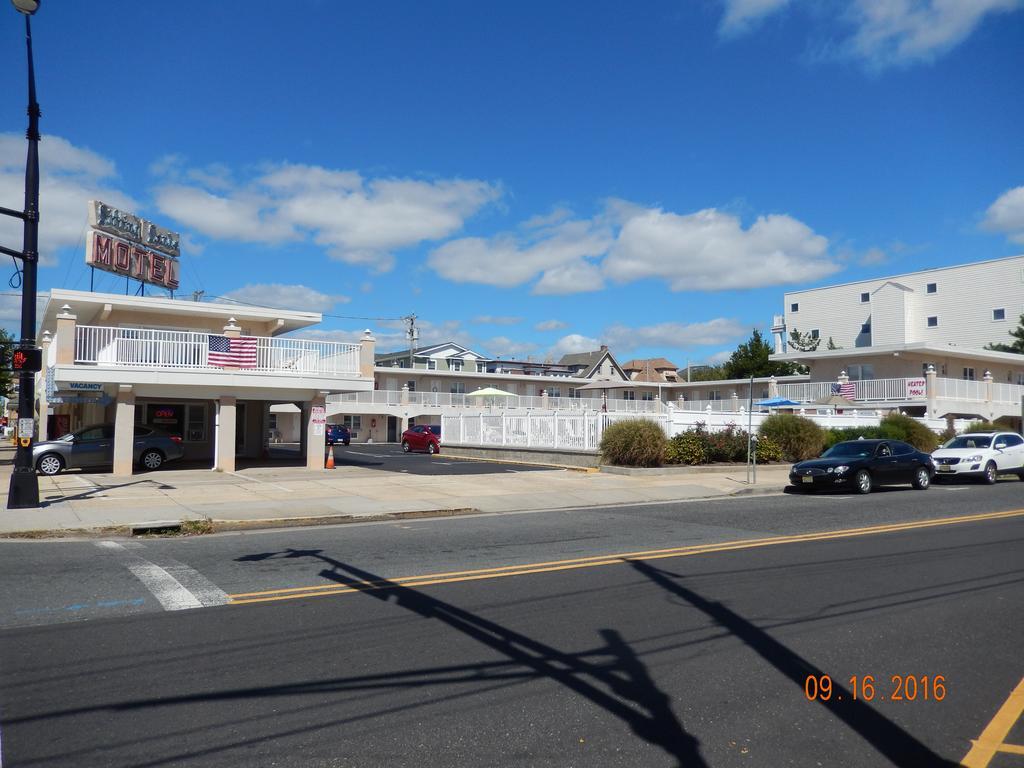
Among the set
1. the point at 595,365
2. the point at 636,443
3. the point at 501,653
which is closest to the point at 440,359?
the point at 595,365

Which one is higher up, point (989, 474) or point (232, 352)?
point (232, 352)

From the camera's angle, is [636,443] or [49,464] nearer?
[49,464]

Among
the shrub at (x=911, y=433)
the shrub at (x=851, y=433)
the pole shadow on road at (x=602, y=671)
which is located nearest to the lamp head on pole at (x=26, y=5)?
the pole shadow on road at (x=602, y=671)

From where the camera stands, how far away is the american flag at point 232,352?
24234 millimetres

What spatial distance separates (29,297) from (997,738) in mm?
15309

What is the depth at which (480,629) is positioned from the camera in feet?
23.3

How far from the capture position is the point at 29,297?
14750mm

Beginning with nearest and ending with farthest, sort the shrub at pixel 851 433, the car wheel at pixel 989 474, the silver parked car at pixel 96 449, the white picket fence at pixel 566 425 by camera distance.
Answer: the silver parked car at pixel 96 449
the car wheel at pixel 989 474
the white picket fence at pixel 566 425
the shrub at pixel 851 433

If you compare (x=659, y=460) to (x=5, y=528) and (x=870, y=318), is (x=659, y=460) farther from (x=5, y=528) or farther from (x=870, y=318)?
(x=870, y=318)

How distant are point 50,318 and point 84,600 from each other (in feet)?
96.2

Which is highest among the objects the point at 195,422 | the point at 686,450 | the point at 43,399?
the point at 43,399

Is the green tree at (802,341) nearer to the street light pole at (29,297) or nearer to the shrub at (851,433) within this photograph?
the shrub at (851,433)

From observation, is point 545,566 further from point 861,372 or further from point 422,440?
point 861,372

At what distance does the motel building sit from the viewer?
23.2 metres
